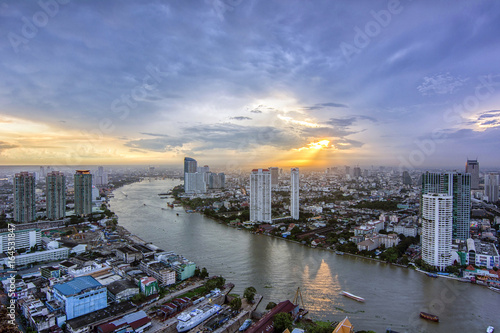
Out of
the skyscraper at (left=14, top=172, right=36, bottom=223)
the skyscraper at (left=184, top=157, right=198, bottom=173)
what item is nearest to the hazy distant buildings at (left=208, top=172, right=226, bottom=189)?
A: the skyscraper at (left=184, top=157, right=198, bottom=173)

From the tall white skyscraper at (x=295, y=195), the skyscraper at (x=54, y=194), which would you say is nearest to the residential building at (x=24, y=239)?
the skyscraper at (x=54, y=194)

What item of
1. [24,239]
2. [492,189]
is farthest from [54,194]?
[492,189]

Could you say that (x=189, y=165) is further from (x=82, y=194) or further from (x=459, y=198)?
(x=459, y=198)

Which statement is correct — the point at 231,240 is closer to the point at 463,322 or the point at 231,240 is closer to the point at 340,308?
the point at 340,308

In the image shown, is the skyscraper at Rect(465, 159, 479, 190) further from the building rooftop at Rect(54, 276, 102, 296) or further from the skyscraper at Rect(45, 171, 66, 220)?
the skyscraper at Rect(45, 171, 66, 220)

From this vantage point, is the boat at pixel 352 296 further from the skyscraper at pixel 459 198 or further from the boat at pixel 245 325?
the skyscraper at pixel 459 198
